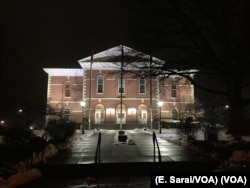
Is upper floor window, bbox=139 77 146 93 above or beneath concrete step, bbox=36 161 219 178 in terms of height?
above

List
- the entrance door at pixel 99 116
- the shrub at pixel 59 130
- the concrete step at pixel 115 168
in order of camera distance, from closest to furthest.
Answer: the concrete step at pixel 115 168 → the shrub at pixel 59 130 → the entrance door at pixel 99 116

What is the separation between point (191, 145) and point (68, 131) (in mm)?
8898

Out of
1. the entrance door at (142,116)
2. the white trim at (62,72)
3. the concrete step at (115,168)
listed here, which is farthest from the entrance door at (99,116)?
the concrete step at (115,168)

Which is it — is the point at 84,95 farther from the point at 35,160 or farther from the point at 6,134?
the point at 35,160

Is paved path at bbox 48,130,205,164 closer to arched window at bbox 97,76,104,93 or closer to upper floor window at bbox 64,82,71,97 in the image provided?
arched window at bbox 97,76,104,93

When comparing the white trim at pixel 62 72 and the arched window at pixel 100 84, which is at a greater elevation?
the white trim at pixel 62 72

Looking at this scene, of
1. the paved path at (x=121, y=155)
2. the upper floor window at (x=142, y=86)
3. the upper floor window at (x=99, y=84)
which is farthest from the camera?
the upper floor window at (x=142, y=86)

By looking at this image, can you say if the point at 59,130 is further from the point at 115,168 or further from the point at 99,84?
the point at 99,84

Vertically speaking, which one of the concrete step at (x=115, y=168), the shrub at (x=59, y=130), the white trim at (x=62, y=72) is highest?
the white trim at (x=62, y=72)

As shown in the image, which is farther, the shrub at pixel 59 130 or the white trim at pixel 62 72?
the white trim at pixel 62 72

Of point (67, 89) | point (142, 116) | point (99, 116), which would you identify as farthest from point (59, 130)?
point (67, 89)

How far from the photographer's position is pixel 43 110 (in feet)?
140

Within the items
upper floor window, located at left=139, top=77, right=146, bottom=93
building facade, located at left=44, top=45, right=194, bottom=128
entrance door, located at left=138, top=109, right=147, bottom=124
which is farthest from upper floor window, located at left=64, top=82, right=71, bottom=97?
entrance door, located at left=138, top=109, right=147, bottom=124

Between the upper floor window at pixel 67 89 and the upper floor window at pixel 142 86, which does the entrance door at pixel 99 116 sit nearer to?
the upper floor window at pixel 67 89
